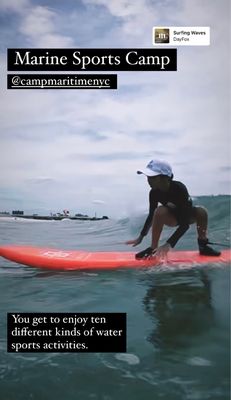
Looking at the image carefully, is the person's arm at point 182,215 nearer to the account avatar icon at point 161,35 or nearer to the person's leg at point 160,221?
the person's leg at point 160,221

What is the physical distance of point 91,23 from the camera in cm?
160

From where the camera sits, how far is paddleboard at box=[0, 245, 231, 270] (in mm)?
1842

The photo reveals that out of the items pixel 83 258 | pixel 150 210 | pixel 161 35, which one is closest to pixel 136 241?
pixel 150 210

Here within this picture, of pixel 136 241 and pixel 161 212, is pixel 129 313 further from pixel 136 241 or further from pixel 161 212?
pixel 161 212

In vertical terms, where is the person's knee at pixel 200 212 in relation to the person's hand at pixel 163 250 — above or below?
above

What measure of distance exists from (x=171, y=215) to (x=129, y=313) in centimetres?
53

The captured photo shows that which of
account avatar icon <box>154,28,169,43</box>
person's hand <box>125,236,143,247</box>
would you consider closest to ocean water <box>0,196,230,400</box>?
person's hand <box>125,236,143,247</box>

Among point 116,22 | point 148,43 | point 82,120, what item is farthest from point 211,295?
point 116,22

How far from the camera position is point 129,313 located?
64.1 inches

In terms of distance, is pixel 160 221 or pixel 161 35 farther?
pixel 160 221

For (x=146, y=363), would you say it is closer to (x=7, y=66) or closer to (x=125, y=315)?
(x=125, y=315)

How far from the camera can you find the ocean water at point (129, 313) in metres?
1.37

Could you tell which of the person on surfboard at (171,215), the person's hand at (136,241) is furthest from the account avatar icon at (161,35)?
the person's hand at (136,241)

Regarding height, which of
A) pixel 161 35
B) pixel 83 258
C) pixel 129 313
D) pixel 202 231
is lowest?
pixel 129 313
